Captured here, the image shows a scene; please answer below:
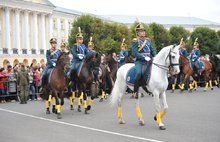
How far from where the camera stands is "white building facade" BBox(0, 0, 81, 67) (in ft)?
262

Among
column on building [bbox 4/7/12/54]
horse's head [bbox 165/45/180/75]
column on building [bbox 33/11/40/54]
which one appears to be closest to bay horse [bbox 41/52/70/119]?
horse's head [bbox 165/45/180/75]

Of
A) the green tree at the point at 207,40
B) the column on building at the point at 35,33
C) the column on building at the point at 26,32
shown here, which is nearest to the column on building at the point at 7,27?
the column on building at the point at 26,32

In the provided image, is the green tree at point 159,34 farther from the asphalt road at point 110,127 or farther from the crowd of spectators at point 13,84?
the asphalt road at point 110,127

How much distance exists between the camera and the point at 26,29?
3408 inches

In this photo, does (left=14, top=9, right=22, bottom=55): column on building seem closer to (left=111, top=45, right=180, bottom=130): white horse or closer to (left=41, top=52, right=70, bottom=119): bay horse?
(left=41, top=52, right=70, bottom=119): bay horse

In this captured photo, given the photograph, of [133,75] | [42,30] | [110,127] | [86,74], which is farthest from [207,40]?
[110,127]

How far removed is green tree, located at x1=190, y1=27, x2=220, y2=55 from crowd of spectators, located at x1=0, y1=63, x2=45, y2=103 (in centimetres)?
7766

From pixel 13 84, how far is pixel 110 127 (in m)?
14.3

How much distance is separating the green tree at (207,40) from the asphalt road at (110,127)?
8476cm

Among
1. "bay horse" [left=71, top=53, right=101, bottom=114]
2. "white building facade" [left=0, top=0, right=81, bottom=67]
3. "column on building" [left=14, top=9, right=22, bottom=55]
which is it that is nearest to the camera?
"bay horse" [left=71, top=53, right=101, bottom=114]

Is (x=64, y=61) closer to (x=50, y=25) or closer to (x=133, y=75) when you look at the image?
(x=133, y=75)

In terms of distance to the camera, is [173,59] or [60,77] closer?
[173,59]

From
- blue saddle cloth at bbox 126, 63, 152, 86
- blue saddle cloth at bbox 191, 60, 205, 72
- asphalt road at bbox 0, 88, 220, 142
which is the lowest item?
asphalt road at bbox 0, 88, 220, 142

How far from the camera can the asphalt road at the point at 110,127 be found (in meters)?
9.72
